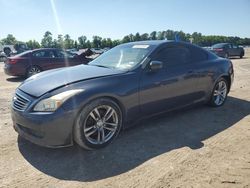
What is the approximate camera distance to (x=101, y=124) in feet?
13.3

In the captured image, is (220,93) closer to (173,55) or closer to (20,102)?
(173,55)

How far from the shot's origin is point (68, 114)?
3.60 m

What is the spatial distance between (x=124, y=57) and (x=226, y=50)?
21228 mm

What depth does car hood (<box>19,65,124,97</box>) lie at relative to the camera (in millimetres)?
3932

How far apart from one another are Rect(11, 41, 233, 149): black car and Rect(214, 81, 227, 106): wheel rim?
0.36 m

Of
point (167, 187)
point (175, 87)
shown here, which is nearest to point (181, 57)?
point (175, 87)

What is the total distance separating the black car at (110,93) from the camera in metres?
3.63

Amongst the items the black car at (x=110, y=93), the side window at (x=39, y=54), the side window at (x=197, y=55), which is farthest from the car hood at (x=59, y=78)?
the side window at (x=39, y=54)

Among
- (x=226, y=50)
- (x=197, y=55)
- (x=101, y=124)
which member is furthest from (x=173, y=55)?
(x=226, y=50)

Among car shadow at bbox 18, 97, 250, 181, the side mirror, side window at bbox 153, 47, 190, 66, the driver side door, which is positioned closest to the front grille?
car shadow at bbox 18, 97, 250, 181

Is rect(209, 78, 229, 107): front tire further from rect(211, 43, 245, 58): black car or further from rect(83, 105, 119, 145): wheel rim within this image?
rect(211, 43, 245, 58): black car

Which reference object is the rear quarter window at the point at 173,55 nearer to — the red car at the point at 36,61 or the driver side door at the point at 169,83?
the driver side door at the point at 169,83

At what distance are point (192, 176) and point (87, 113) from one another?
1.58m

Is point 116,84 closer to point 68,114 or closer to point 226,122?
point 68,114
